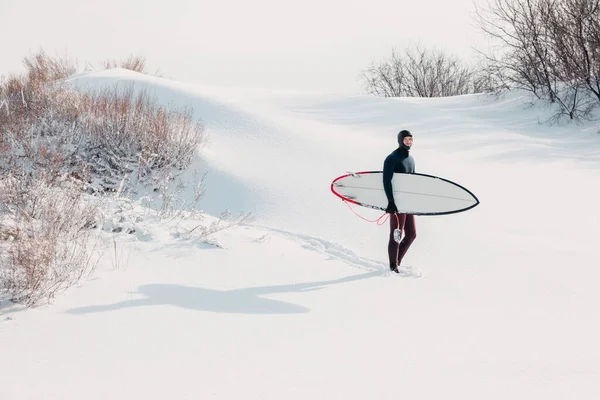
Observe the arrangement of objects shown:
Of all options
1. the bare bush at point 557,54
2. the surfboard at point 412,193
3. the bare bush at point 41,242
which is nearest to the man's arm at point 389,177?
the surfboard at point 412,193

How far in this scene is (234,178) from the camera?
909 cm

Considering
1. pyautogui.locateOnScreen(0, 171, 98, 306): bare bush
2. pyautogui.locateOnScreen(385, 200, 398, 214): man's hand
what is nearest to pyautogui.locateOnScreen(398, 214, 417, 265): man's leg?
pyautogui.locateOnScreen(385, 200, 398, 214): man's hand

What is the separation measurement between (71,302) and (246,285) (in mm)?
1465

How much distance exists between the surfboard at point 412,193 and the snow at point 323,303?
65 centimetres

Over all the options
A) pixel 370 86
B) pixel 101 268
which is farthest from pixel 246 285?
pixel 370 86

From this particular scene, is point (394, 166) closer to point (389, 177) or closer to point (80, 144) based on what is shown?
point (389, 177)

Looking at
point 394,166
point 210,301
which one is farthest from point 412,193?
point 210,301

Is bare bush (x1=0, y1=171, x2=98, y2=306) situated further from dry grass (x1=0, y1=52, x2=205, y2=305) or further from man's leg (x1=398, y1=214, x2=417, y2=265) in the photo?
man's leg (x1=398, y1=214, x2=417, y2=265)

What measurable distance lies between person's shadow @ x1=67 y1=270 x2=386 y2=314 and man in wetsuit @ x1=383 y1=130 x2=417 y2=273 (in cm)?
139

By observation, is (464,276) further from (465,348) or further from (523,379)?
(523,379)

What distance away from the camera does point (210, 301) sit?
450cm

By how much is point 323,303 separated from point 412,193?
1.75 metres

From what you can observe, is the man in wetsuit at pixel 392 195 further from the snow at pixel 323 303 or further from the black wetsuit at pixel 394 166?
the snow at pixel 323 303

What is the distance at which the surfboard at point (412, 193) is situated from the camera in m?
5.70
